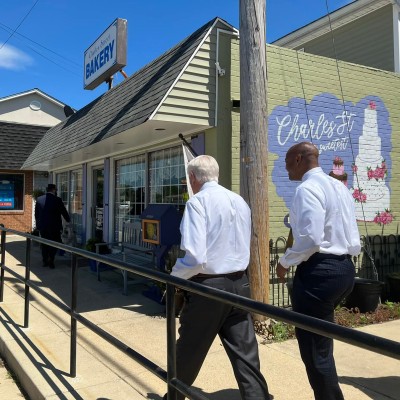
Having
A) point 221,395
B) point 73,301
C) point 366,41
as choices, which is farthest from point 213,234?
point 366,41

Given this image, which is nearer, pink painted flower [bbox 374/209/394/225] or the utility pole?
the utility pole

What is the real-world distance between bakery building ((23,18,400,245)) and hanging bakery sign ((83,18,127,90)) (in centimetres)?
111

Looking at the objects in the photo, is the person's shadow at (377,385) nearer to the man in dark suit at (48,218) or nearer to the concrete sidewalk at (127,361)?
the concrete sidewalk at (127,361)

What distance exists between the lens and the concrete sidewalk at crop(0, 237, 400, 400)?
349cm

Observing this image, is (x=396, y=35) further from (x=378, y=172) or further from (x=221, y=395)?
(x=221, y=395)

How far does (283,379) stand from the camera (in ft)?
12.1

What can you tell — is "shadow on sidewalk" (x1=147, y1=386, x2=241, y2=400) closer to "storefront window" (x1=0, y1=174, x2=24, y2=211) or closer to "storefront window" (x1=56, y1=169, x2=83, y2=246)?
"storefront window" (x1=56, y1=169, x2=83, y2=246)

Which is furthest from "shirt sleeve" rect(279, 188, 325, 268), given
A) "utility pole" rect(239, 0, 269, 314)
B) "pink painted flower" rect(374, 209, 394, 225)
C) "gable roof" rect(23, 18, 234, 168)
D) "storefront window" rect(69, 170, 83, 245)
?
"storefront window" rect(69, 170, 83, 245)

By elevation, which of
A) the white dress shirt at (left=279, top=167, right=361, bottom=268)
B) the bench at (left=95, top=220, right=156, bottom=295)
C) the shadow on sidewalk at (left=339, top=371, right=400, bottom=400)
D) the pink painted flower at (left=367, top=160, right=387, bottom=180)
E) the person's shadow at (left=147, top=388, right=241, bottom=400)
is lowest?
the shadow on sidewalk at (left=339, top=371, right=400, bottom=400)

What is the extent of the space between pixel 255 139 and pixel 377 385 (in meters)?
2.79

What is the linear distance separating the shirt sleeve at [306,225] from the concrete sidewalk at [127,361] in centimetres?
136

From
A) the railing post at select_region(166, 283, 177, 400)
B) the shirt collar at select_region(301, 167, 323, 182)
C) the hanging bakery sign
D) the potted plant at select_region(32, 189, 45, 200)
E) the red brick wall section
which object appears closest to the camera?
the railing post at select_region(166, 283, 177, 400)

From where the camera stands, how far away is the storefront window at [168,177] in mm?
7180

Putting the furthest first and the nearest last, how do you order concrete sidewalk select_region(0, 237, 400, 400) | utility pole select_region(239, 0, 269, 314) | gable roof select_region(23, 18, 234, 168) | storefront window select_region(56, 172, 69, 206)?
storefront window select_region(56, 172, 69, 206) → gable roof select_region(23, 18, 234, 168) → utility pole select_region(239, 0, 269, 314) → concrete sidewalk select_region(0, 237, 400, 400)
